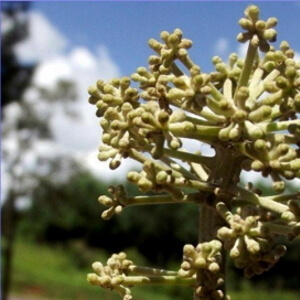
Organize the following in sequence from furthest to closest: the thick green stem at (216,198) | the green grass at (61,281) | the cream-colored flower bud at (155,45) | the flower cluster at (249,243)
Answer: the green grass at (61,281) → the cream-colored flower bud at (155,45) → the thick green stem at (216,198) → the flower cluster at (249,243)

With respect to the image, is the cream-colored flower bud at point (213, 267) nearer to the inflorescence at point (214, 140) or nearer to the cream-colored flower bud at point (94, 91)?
the inflorescence at point (214, 140)

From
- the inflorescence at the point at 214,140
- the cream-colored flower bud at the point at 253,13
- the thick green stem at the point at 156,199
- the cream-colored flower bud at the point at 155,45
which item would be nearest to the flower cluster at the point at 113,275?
the inflorescence at the point at 214,140

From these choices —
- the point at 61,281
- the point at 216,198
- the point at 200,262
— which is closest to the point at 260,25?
the point at 216,198

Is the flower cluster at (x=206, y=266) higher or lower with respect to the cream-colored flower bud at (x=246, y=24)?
lower

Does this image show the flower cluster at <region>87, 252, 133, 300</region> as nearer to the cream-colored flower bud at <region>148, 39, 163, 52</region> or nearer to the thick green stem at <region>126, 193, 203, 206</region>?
the thick green stem at <region>126, 193, 203, 206</region>

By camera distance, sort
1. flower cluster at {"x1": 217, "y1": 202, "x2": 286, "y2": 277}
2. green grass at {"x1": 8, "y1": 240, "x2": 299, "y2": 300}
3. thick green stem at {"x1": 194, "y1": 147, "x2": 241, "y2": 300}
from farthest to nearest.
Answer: green grass at {"x1": 8, "y1": 240, "x2": 299, "y2": 300}, thick green stem at {"x1": 194, "y1": 147, "x2": 241, "y2": 300}, flower cluster at {"x1": 217, "y1": 202, "x2": 286, "y2": 277}

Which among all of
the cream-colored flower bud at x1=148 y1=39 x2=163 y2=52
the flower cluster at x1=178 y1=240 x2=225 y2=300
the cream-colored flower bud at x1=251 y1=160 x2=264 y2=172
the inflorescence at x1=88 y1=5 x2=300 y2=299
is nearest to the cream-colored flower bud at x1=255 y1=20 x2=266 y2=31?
the inflorescence at x1=88 y1=5 x2=300 y2=299

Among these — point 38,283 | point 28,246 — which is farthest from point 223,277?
point 28,246

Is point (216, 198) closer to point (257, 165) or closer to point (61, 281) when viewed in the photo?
point (257, 165)
